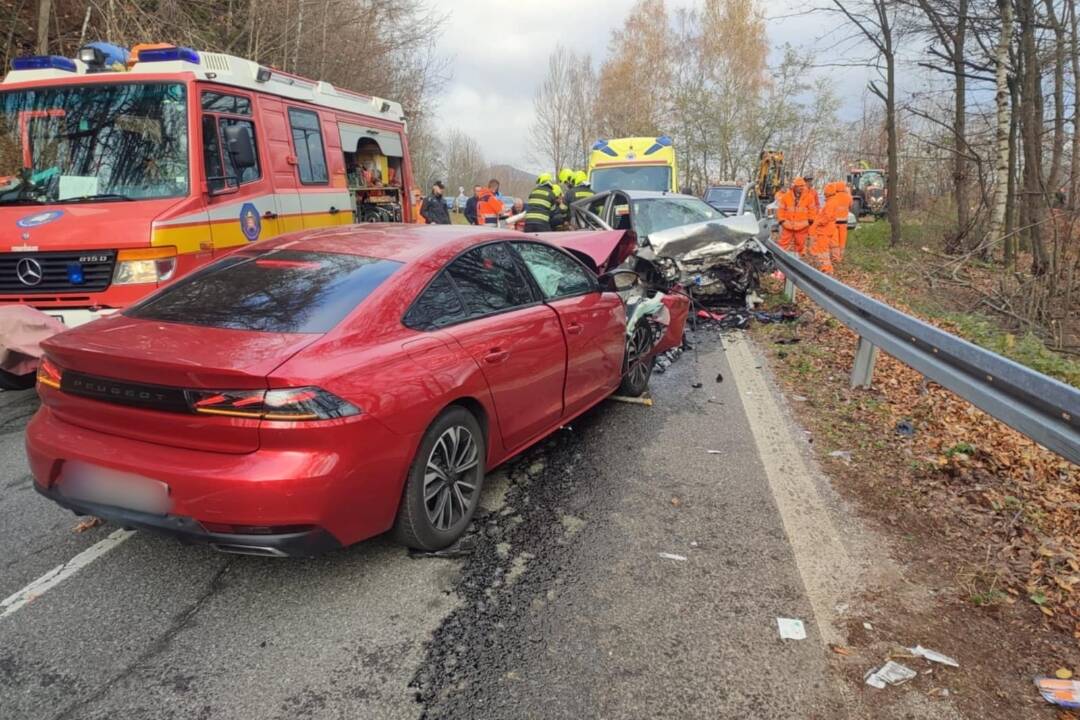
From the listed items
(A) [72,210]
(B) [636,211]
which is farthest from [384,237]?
(B) [636,211]

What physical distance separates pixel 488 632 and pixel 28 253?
16.4 feet

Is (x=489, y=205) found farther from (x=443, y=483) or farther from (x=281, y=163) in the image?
(x=443, y=483)

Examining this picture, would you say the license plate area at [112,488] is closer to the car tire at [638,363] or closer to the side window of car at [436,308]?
the side window of car at [436,308]

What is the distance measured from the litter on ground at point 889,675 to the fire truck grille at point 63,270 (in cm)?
569

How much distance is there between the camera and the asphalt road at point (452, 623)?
2270 millimetres

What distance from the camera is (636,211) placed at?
961 cm


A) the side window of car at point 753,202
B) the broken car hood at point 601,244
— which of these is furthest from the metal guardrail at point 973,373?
the side window of car at point 753,202

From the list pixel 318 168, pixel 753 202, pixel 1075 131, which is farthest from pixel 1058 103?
pixel 318 168

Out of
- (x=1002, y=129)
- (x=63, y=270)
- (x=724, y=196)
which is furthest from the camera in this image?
(x=724, y=196)

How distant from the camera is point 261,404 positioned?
2465 mm

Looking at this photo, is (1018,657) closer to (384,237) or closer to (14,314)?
(384,237)

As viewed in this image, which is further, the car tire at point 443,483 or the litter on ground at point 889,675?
the car tire at point 443,483

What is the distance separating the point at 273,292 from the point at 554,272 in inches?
75.9

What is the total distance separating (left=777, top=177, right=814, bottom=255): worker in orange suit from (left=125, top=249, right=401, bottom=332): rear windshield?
10.7 m
